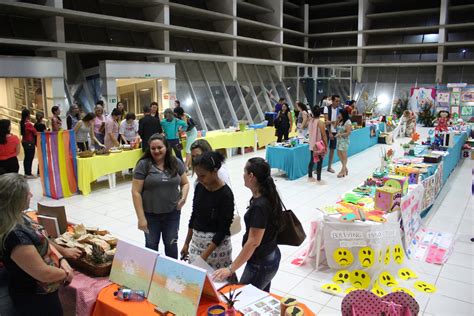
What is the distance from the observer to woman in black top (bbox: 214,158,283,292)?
8.27 ft

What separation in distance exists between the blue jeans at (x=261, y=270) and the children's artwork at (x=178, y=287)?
0.38 meters

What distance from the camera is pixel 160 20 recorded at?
13070 mm

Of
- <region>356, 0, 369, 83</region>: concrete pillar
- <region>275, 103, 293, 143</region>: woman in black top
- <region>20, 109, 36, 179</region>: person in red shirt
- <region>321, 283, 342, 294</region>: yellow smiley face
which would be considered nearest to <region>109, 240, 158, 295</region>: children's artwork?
<region>321, 283, 342, 294</region>: yellow smiley face

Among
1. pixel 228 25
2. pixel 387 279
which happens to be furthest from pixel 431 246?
pixel 228 25

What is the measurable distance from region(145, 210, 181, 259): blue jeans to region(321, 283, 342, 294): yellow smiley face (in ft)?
5.10

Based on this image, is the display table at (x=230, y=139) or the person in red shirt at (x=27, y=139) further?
the display table at (x=230, y=139)

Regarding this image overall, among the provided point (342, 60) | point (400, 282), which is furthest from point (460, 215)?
point (342, 60)

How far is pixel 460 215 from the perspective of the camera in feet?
20.9

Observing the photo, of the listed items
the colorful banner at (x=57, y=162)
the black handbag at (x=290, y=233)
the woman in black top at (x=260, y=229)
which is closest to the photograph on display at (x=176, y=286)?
the woman in black top at (x=260, y=229)

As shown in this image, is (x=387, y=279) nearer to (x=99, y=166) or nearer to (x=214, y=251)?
(x=214, y=251)

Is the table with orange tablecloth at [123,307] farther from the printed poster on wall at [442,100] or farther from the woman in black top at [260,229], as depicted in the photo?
the printed poster on wall at [442,100]

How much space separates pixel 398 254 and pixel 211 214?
98.8 inches

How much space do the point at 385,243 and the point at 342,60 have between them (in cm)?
2027

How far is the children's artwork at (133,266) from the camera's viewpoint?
2.45m
